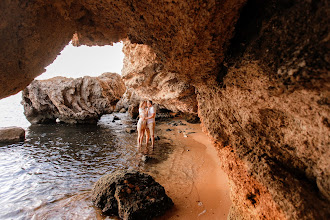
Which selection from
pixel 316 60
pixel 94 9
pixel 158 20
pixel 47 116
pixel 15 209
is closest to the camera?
pixel 316 60

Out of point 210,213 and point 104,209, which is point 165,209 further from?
point 104,209

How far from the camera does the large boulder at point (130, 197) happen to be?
3.00 metres

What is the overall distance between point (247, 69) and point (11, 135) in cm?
1243

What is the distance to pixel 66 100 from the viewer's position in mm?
14477

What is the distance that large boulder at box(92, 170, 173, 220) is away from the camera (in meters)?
3.00

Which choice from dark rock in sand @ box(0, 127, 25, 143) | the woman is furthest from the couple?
dark rock in sand @ box(0, 127, 25, 143)

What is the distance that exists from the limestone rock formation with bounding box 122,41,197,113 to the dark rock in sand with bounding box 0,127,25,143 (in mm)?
6928

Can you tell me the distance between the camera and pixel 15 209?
3.56 m

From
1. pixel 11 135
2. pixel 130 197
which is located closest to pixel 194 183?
pixel 130 197

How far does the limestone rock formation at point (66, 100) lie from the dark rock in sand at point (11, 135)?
4899mm

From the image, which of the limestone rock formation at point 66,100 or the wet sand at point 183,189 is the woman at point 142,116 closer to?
the wet sand at point 183,189

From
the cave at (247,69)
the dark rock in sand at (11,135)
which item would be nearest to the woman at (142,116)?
the cave at (247,69)

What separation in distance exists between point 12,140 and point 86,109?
6033 mm

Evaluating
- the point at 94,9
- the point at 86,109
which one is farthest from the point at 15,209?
the point at 86,109
